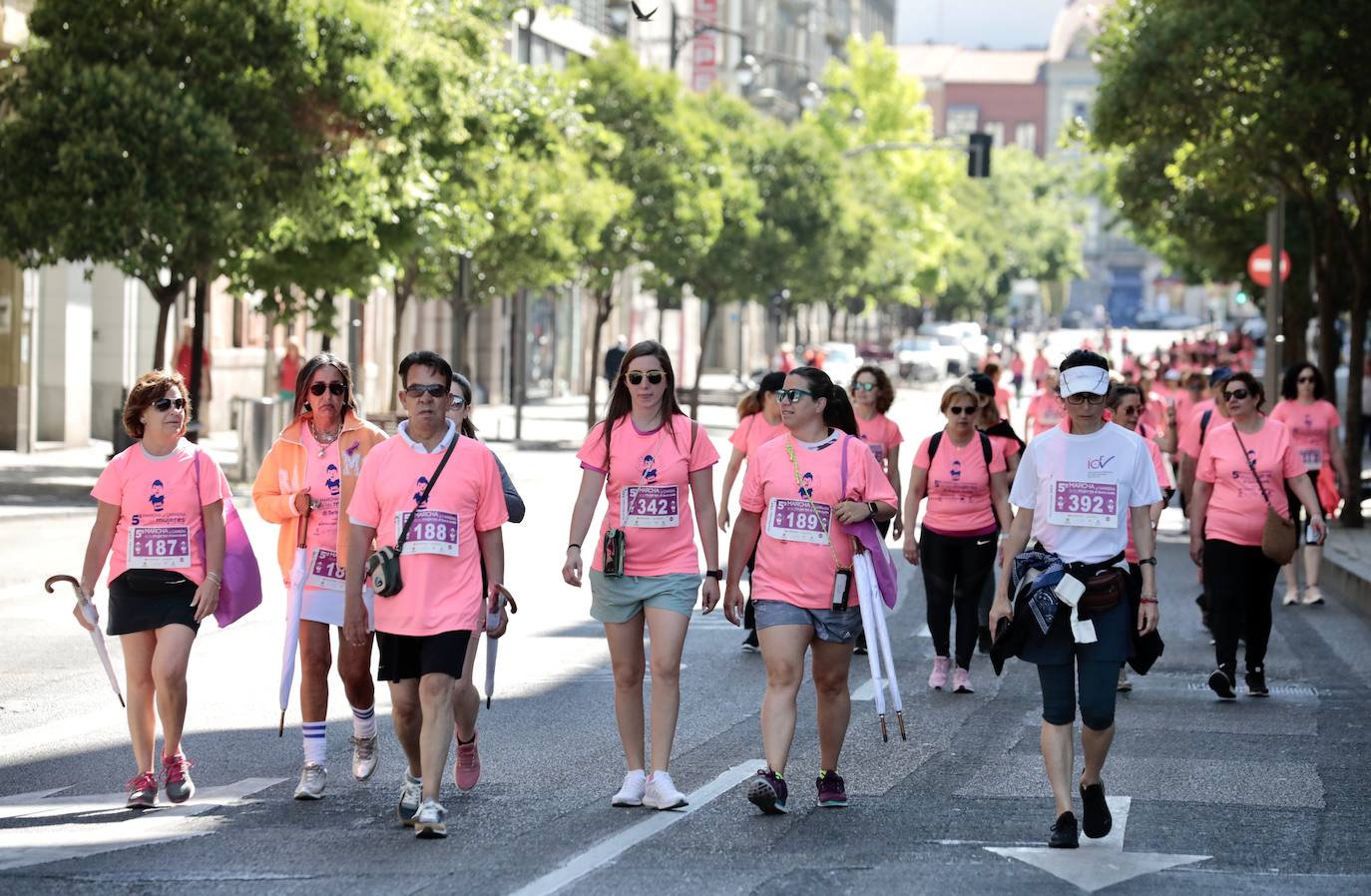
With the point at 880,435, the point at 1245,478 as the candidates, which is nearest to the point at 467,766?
the point at 1245,478

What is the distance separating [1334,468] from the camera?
54.4 ft

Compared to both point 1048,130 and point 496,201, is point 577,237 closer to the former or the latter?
point 496,201

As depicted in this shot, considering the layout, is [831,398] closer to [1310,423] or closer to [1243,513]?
[1243,513]

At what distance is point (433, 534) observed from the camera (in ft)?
24.6

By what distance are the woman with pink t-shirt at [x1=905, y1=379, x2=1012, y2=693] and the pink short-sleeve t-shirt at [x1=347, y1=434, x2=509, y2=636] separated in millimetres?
4558

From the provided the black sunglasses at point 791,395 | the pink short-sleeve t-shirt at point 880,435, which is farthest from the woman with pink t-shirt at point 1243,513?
the black sunglasses at point 791,395

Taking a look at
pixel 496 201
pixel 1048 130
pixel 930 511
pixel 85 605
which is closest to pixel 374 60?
pixel 496 201

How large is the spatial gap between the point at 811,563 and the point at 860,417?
18.2 ft

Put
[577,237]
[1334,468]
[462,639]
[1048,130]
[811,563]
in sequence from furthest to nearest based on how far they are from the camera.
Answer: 1. [1048,130]
2. [577,237]
3. [1334,468]
4. [811,563]
5. [462,639]

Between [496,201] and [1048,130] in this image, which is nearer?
[496,201]

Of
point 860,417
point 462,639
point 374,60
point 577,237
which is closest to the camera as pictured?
point 462,639

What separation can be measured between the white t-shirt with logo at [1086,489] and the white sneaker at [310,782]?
2592 mm

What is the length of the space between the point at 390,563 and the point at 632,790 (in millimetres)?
1311

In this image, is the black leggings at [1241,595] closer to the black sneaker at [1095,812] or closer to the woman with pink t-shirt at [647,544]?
the black sneaker at [1095,812]
